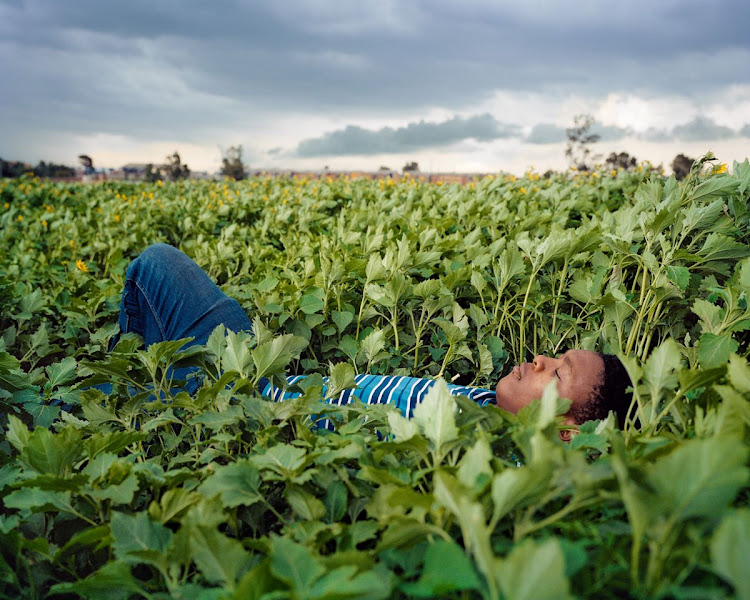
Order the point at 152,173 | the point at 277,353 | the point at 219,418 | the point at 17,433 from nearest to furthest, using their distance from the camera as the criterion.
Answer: the point at 17,433 → the point at 219,418 → the point at 277,353 → the point at 152,173

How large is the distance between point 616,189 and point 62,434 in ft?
20.2

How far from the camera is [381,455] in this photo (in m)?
1.19

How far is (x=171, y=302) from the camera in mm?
3139

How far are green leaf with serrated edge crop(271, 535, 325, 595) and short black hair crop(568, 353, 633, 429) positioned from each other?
162cm

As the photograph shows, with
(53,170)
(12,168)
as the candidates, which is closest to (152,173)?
(12,168)

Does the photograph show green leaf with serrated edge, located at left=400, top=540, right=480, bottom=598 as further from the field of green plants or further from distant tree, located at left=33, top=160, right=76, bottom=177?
distant tree, located at left=33, top=160, right=76, bottom=177

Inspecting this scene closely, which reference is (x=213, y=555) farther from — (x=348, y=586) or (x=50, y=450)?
(x=50, y=450)

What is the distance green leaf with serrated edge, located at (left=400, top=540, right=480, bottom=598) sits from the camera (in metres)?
0.74

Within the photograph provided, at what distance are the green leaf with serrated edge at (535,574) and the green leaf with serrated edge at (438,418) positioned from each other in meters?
0.38

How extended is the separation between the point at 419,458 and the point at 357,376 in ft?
4.13

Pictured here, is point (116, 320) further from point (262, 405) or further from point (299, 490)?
point (299, 490)

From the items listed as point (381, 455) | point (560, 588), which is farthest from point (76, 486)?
point (560, 588)

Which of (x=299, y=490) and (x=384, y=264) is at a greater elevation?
(x=384, y=264)

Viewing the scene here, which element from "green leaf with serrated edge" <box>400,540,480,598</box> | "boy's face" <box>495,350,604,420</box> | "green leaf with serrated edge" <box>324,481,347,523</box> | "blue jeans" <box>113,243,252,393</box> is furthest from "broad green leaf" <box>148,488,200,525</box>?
"blue jeans" <box>113,243,252,393</box>
